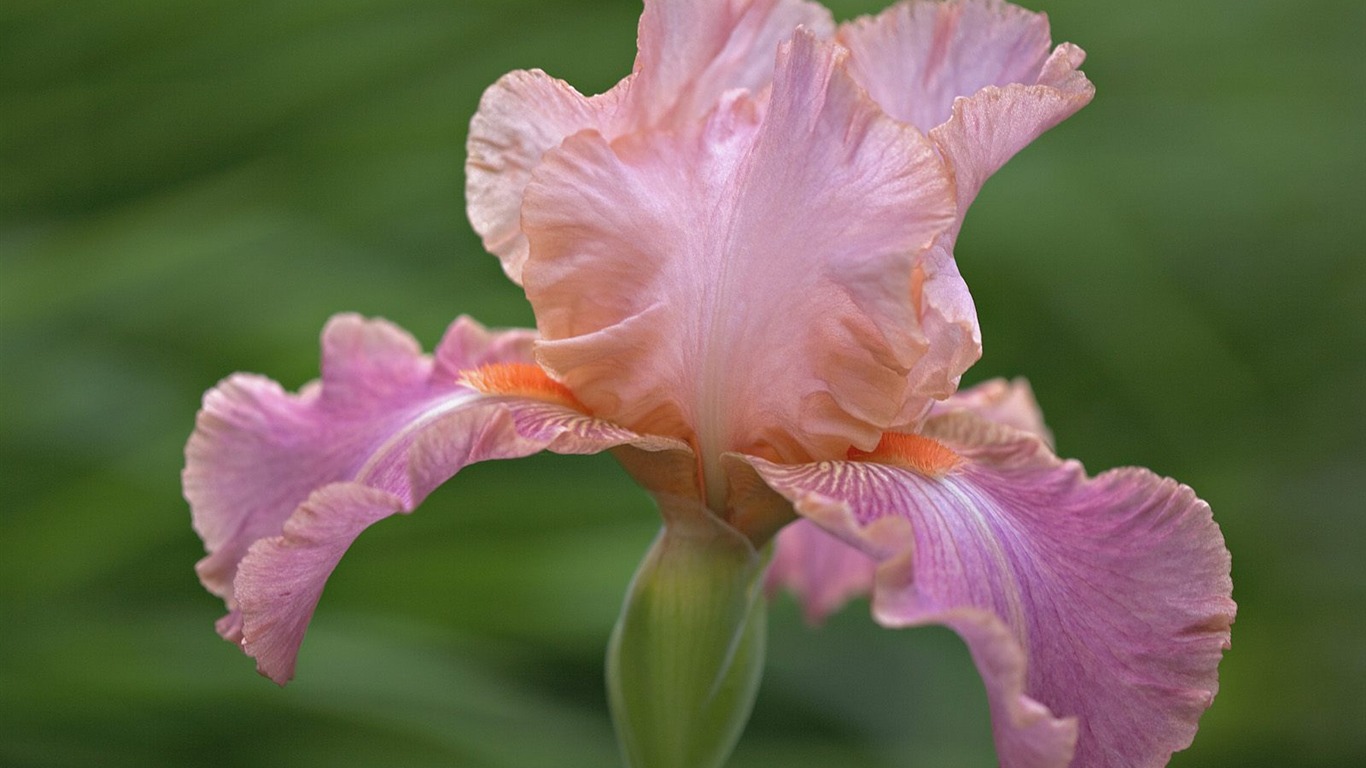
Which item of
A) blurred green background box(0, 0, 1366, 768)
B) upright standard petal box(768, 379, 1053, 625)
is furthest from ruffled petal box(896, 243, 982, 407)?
blurred green background box(0, 0, 1366, 768)

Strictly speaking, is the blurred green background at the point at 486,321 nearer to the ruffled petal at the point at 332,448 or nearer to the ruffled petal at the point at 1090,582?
the ruffled petal at the point at 332,448

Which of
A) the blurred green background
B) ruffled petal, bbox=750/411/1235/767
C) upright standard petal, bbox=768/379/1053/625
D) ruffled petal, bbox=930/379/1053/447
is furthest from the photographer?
the blurred green background

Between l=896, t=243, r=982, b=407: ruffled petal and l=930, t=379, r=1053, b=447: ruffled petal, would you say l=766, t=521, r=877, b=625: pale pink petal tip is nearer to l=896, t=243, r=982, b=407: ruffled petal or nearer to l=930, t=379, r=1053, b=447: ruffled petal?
l=930, t=379, r=1053, b=447: ruffled petal

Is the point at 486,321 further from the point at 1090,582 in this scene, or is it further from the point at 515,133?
the point at 1090,582

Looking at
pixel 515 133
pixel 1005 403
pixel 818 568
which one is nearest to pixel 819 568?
pixel 818 568

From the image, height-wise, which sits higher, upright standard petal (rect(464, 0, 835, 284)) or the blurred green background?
upright standard petal (rect(464, 0, 835, 284))

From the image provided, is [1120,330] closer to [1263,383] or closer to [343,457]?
[1263,383]

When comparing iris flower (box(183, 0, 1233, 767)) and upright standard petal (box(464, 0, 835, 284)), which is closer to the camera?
iris flower (box(183, 0, 1233, 767))
